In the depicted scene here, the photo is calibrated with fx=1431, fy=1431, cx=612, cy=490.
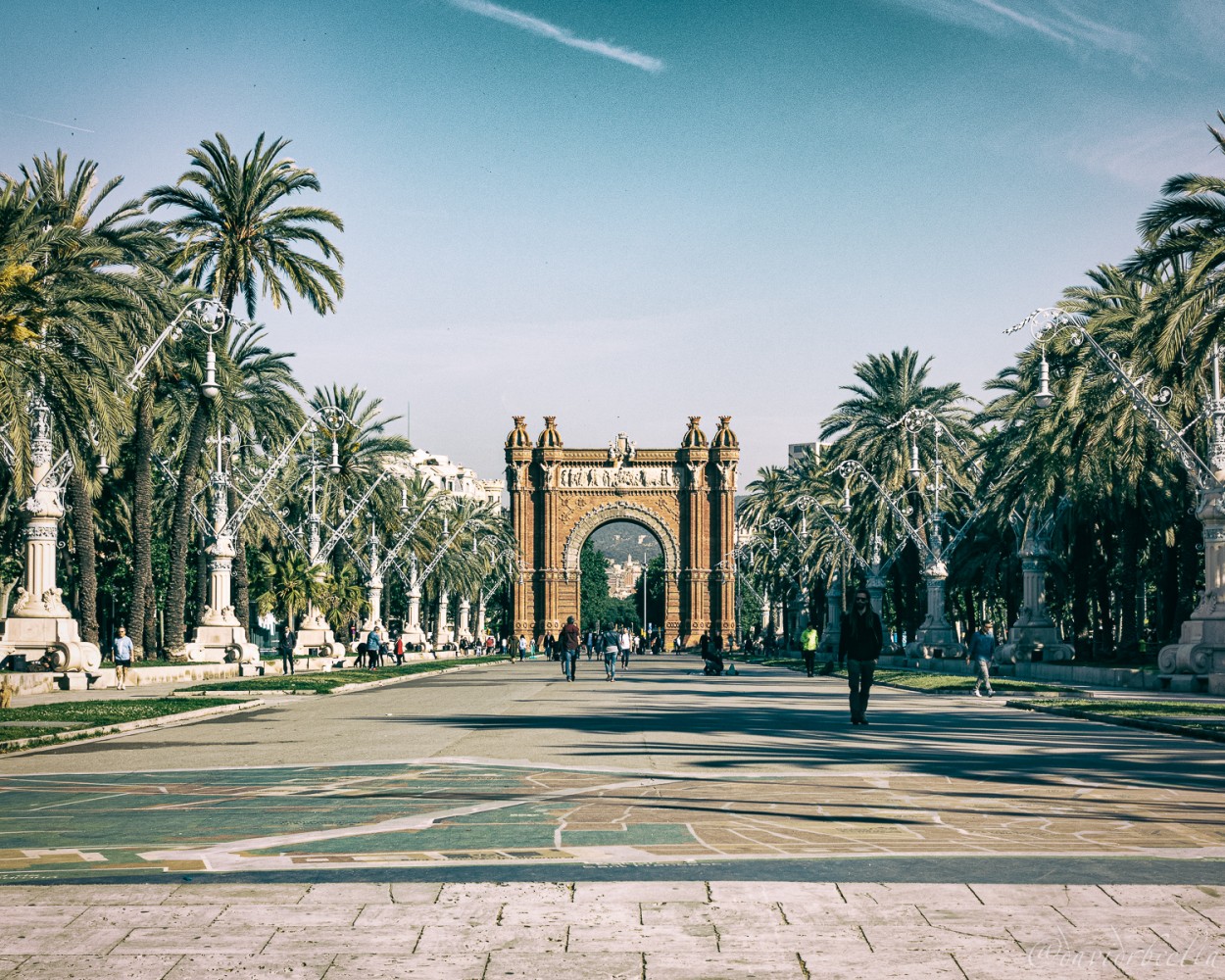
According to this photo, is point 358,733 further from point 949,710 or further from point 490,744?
point 949,710

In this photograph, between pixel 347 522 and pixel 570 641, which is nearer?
pixel 570 641

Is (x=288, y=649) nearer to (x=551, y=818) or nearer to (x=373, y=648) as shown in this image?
(x=373, y=648)

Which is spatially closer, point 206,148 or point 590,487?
point 206,148

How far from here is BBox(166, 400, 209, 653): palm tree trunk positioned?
128 feet

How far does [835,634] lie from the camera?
205 feet

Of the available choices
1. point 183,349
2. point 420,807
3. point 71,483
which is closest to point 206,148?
point 183,349

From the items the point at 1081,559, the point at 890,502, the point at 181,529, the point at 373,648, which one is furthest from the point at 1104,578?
the point at 181,529

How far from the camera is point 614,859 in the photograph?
25.2 feet

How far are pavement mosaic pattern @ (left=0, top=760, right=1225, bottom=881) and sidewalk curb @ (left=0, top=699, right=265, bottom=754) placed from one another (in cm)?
322

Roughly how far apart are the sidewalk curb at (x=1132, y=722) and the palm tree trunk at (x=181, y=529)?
24.1 m

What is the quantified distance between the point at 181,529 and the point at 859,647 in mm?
26286

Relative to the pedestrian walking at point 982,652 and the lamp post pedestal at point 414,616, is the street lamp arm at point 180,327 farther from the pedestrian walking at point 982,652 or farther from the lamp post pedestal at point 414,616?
the lamp post pedestal at point 414,616

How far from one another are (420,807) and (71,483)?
3202 centimetres

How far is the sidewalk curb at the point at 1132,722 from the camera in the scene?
52.8 feet
